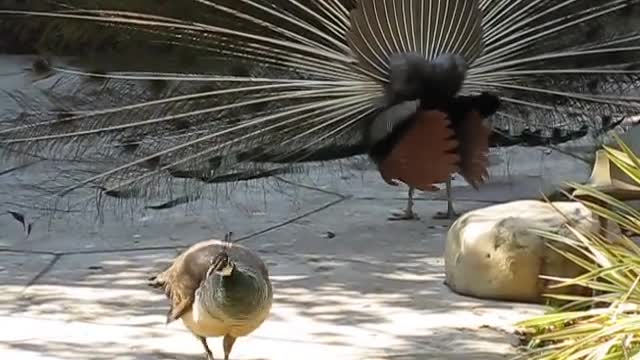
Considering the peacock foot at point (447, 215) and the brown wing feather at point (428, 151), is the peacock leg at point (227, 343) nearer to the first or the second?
the brown wing feather at point (428, 151)

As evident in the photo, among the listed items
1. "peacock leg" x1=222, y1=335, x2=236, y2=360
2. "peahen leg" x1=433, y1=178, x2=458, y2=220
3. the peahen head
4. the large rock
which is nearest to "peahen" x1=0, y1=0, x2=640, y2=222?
the large rock

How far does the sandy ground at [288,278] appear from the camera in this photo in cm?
547

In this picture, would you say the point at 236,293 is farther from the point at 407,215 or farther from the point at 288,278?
the point at 407,215

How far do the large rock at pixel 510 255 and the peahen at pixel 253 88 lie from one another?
33 cm

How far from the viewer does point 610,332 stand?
3848 millimetres

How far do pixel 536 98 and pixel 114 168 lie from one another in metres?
2.20

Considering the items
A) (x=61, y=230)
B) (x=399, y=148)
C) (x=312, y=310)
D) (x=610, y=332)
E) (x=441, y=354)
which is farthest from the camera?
(x=61, y=230)

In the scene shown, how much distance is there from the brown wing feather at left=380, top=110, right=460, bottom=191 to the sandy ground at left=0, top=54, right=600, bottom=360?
1.69 feet

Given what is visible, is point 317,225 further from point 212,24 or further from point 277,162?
point 212,24

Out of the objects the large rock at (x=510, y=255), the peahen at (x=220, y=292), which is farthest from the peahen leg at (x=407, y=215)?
the peahen at (x=220, y=292)

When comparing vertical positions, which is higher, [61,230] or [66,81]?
[66,81]

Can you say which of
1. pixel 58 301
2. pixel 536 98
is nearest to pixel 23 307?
pixel 58 301

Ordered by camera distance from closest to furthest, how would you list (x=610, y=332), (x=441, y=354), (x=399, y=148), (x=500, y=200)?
(x=610, y=332) < (x=441, y=354) < (x=399, y=148) < (x=500, y=200)

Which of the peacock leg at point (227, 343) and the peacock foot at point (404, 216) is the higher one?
the peacock leg at point (227, 343)
